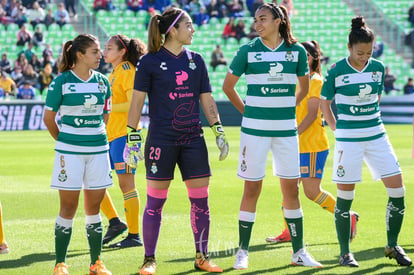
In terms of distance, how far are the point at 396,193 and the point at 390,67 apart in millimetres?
27437

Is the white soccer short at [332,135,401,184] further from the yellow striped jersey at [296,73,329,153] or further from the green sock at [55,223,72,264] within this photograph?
the green sock at [55,223,72,264]

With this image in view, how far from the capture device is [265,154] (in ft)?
22.3

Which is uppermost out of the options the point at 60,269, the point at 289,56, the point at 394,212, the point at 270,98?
the point at 289,56

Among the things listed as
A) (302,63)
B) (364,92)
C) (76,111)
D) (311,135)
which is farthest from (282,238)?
(76,111)

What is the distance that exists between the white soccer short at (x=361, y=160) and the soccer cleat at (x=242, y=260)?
105 centimetres

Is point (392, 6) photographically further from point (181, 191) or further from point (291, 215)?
point (291, 215)

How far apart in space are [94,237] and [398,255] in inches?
105

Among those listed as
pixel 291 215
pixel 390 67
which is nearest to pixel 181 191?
pixel 291 215

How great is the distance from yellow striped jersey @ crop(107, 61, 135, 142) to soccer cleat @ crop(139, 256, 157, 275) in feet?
6.01

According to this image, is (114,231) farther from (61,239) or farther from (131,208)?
(61,239)

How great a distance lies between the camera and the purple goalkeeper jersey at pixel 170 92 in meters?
6.52

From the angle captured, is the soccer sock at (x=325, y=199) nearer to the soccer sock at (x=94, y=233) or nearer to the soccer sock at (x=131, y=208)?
the soccer sock at (x=131, y=208)

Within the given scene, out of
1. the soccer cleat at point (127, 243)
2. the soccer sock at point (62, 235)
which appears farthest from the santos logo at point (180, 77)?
the soccer cleat at point (127, 243)

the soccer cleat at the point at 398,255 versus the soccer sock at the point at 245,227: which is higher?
the soccer sock at the point at 245,227
